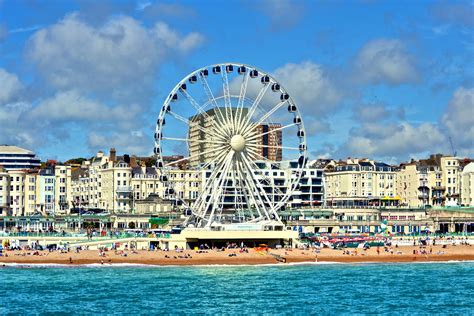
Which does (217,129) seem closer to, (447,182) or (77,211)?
(77,211)

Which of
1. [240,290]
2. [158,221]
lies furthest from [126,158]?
[240,290]

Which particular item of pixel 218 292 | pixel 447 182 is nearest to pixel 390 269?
pixel 218 292

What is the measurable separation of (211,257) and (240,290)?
25.1 meters

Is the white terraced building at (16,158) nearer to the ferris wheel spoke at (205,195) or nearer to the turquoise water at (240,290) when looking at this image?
the ferris wheel spoke at (205,195)

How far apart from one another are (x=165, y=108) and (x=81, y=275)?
22.5 metres

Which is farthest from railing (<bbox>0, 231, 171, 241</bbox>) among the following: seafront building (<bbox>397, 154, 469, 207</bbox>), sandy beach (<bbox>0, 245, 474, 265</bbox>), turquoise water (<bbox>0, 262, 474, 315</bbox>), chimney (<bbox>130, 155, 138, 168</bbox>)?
seafront building (<bbox>397, 154, 469, 207</bbox>)

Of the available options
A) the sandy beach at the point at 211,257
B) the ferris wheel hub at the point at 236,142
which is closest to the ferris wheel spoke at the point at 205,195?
the ferris wheel hub at the point at 236,142

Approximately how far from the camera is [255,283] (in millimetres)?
78125

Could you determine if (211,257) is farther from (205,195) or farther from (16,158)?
(16,158)

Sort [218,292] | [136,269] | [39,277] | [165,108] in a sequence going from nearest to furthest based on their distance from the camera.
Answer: [218,292] < [39,277] < [136,269] < [165,108]

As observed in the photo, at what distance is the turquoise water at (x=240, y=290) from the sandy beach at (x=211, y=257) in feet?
12.4

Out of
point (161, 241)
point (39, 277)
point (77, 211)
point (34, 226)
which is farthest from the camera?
point (77, 211)

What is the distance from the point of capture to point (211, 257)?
9800 cm

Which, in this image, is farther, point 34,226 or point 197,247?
point 34,226
